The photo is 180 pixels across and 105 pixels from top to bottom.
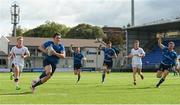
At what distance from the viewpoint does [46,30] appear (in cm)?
14538

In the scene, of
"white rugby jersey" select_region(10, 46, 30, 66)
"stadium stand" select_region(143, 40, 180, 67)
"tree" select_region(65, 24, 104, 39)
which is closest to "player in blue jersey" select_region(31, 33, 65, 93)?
"white rugby jersey" select_region(10, 46, 30, 66)

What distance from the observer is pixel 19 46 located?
2069 centimetres

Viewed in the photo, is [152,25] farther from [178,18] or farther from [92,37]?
[92,37]

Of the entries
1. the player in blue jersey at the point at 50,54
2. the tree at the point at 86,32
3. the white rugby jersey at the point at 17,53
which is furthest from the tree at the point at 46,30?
the player in blue jersey at the point at 50,54

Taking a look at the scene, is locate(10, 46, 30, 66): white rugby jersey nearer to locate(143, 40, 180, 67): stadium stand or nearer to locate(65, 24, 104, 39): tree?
locate(143, 40, 180, 67): stadium stand

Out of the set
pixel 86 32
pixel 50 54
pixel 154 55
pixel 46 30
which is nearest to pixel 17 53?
pixel 50 54

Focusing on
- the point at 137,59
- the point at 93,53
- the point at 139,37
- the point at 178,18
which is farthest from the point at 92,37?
the point at 137,59

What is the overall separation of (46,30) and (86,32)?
12456 millimetres

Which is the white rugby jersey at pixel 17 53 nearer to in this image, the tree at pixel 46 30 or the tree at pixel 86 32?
the tree at pixel 86 32

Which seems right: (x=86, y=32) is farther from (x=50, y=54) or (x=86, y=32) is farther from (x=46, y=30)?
(x=50, y=54)

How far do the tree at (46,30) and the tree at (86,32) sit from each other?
353cm

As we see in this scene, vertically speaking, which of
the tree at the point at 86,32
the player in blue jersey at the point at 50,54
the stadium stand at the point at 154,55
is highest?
the tree at the point at 86,32

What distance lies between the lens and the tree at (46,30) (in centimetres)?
14475

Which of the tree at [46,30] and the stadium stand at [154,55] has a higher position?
the tree at [46,30]
